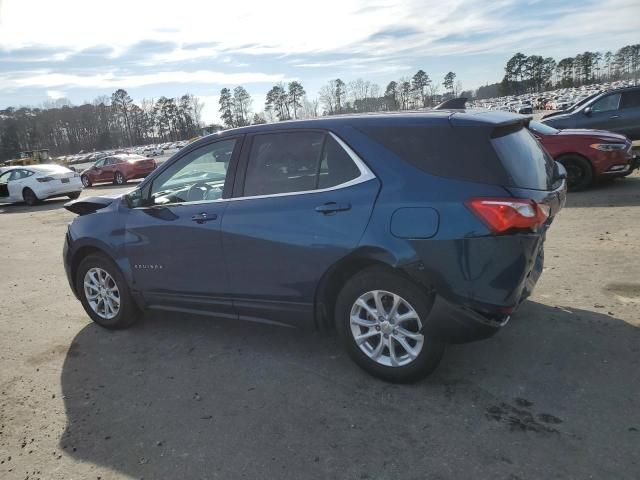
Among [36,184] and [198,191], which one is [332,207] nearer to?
[198,191]

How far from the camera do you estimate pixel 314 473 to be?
2752 mm

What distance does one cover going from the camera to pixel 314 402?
11.3 ft

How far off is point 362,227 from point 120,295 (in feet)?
8.70

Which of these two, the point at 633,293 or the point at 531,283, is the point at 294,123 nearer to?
the point at 531,283

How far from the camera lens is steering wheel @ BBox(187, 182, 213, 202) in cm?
432

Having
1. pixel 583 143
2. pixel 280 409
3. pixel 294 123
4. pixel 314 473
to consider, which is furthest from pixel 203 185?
pixel 583 143

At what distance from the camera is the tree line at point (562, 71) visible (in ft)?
464

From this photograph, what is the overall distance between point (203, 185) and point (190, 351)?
1.41 metres

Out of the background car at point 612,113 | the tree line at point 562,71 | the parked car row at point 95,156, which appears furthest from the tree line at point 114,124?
the background car at point 612,113

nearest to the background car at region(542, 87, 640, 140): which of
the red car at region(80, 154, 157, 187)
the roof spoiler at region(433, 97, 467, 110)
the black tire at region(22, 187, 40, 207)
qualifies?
the roof spoiler at region(433, 97, 467, 110)

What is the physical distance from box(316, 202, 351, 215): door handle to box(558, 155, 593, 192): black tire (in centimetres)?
809

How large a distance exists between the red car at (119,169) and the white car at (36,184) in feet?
21.1

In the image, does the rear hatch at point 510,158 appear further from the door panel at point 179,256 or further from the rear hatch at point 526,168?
the door panel at point 179,256

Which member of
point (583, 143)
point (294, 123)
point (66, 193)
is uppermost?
point (294, 123)
